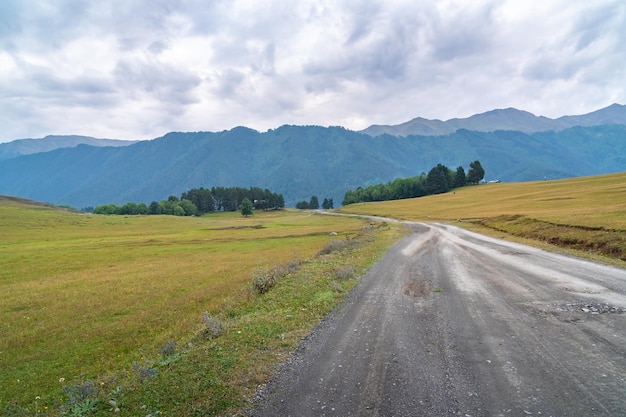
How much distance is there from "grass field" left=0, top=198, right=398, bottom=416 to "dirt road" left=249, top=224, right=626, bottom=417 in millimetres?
1292

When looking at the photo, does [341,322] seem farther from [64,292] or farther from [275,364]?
[64,292]

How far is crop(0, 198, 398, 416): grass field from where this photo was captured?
774 centimetres

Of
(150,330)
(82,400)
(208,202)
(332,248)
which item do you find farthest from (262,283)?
(208,202)

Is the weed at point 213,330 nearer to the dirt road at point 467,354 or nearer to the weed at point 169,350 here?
the weed at point 169,350

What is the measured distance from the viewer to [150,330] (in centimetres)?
1525

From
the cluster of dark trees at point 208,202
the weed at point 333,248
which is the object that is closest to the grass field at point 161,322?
the weed at point 333,248

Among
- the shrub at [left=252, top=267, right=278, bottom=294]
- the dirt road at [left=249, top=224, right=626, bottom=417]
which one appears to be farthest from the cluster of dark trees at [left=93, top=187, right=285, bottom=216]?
the dirt road at [left=249, top=224, right=626, bottom=417]

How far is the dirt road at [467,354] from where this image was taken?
642 cm

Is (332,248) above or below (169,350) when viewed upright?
above

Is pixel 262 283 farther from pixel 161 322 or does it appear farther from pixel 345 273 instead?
pixel 161 322

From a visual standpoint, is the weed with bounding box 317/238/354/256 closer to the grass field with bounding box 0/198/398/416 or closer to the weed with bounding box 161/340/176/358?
the grass field with bounding box 0/198/398/416

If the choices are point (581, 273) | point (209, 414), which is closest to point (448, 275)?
point (581, 273)

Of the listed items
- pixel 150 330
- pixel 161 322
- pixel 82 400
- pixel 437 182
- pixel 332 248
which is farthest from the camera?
pixel 437 182

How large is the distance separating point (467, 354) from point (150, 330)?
44.3 feet
